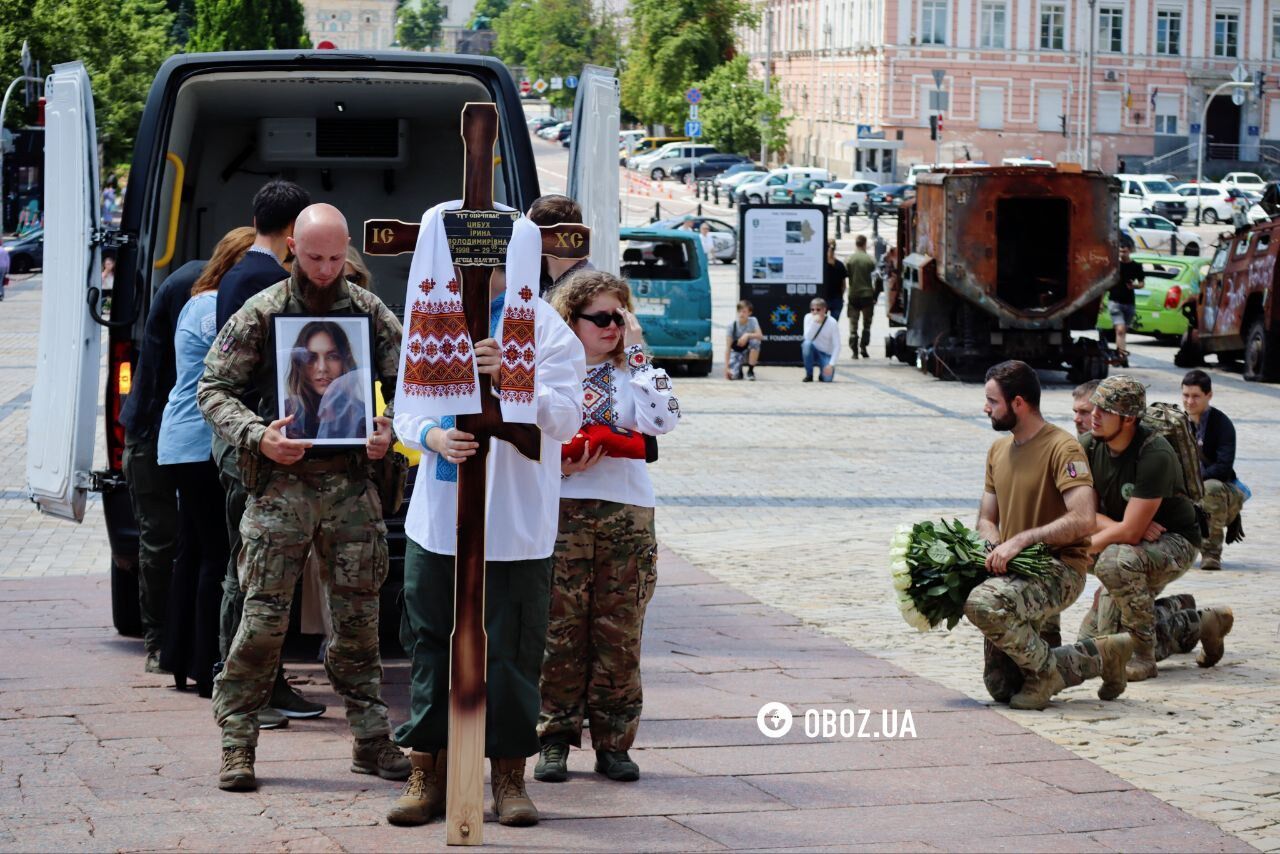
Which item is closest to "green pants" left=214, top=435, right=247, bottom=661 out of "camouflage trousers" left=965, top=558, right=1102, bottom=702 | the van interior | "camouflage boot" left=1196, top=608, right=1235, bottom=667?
the van interior

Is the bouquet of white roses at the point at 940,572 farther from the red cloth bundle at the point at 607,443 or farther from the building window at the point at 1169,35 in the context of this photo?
the building window at the point at 1169,35

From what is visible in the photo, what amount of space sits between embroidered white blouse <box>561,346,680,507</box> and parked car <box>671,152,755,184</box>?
71001mm

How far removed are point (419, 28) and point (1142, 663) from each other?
616 feet

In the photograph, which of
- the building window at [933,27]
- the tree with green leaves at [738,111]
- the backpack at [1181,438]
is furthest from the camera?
the tree with green leaves at [738,111]

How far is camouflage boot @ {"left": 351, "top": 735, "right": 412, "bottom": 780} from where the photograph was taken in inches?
244

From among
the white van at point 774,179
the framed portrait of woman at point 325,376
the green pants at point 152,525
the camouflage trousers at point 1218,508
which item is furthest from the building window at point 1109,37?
the framed portrait of woman at point 325,376

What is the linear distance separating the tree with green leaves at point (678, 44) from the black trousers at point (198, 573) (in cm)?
7962

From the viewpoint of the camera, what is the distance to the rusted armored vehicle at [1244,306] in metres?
23.1

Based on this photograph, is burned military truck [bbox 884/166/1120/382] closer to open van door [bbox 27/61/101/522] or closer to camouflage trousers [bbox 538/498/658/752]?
open van door [bbox 27/61/101/522]

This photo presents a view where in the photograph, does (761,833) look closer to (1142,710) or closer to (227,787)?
(227,787)

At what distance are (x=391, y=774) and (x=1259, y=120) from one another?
81593 mm

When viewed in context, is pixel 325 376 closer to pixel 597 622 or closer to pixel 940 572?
pixel 597 622

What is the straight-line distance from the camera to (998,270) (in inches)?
971

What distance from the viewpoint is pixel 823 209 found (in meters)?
24.9
